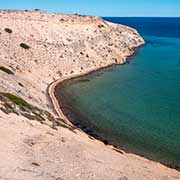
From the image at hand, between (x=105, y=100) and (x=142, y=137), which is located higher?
(x=105, y=100)

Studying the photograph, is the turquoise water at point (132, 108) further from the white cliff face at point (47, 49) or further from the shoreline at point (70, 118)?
the white cliff face at point (47, 49)

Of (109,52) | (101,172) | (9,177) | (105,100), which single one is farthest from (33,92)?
(109,52)

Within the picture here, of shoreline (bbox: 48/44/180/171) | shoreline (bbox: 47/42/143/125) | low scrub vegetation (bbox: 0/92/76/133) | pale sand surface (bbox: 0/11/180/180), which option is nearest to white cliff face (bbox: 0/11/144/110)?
pale sand surface (bbox: 0/11/180/180)

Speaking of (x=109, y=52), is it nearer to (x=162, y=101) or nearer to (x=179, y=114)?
(x=162, y=101)

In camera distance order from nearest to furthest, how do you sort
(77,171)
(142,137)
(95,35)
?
(77,171) < (142,137) < (95,35)

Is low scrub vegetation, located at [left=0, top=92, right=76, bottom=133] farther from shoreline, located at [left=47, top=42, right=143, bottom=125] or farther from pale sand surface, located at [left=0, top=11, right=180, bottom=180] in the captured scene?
shoreline, located at [left=47, top=42, right=143, bottom=125]

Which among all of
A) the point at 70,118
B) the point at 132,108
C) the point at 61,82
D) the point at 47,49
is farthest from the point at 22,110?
the point at 47,49

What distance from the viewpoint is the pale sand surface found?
885 inches

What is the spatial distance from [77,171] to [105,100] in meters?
28.9

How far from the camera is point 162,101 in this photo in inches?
2004

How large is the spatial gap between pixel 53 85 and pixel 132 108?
16.9 metres

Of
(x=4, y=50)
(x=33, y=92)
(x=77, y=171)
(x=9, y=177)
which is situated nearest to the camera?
(x=9, y=177)

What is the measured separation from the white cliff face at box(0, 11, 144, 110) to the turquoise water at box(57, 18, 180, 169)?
4.60 meters

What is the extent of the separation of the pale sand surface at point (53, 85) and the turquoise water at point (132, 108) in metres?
2.71
